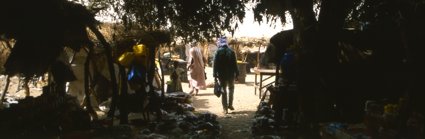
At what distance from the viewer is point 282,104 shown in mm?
8594

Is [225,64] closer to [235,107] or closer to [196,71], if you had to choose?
[235,107]

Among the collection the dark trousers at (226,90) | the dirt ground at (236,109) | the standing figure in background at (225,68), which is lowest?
the dirt ground at (236,109)

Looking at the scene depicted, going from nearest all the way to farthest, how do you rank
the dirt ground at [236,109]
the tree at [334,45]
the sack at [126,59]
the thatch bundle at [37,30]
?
the thatch bundle at [37,30] < the tree at [334,45] < the sack at [126,59] < the dirt ground at [236,109]

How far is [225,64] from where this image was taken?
1128 cm

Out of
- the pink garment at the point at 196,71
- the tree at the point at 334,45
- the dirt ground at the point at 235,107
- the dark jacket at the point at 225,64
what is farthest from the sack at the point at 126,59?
the pink garment at the point at 196,71

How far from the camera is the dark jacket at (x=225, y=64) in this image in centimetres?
1128

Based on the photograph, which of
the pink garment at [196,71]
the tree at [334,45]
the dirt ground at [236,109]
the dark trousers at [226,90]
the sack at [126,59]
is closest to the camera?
the tree at [334,45]

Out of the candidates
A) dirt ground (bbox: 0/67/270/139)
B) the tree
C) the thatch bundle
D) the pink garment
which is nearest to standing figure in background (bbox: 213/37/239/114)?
dirt ground (bbox: 0/67/270/139)

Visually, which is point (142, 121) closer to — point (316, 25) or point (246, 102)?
point (316, 25)

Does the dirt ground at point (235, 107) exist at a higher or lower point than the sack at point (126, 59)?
lower

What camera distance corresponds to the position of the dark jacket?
1128cm

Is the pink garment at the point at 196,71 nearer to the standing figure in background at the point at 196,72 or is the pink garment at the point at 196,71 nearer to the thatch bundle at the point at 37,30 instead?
the standing figure in background at the point at 196,72

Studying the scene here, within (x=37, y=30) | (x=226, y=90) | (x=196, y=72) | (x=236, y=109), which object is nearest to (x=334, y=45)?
(x=226, y=90)

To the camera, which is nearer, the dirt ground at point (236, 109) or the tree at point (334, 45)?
the tree at point (334, 45)
